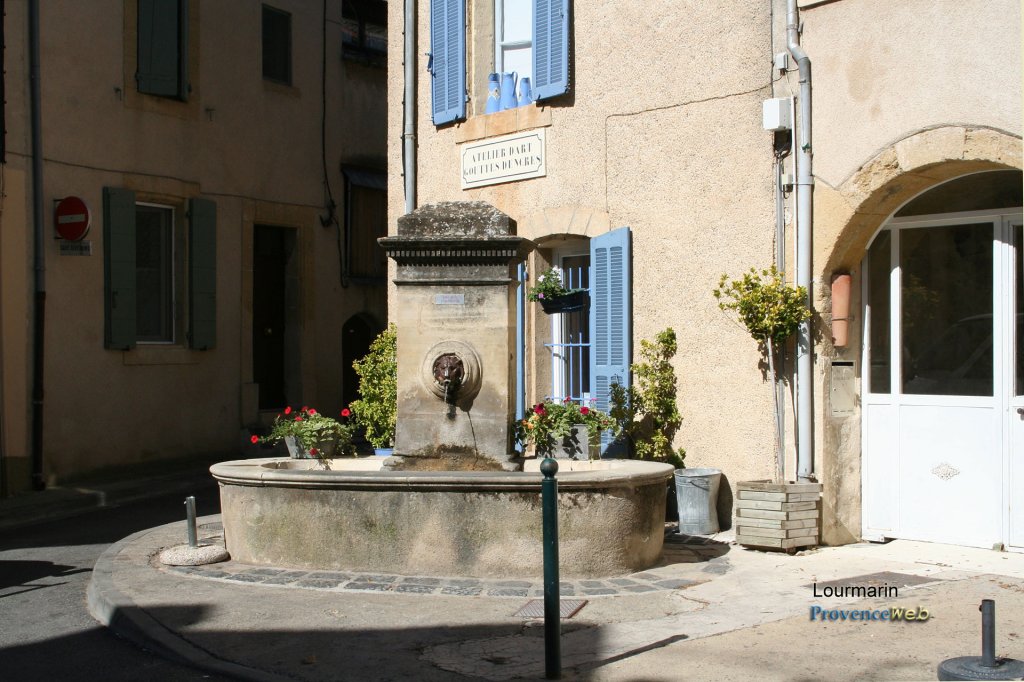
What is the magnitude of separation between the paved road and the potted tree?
13.1ft

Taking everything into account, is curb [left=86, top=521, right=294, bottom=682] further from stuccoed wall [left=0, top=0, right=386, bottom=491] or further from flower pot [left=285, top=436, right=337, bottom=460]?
stuccoed wall [left=0, top=0, right=386, bottom=491]

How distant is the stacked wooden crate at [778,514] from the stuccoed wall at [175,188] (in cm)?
771

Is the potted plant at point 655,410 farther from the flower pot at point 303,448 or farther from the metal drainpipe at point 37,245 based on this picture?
the metal drainpipe at point 37,245

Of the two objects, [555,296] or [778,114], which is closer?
[778,114]

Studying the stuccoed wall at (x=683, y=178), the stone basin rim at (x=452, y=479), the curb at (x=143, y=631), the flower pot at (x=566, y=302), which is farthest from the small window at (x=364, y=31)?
the curb at (x=143, y=631)

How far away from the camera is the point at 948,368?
782 centimetres

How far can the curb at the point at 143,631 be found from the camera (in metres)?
5.04

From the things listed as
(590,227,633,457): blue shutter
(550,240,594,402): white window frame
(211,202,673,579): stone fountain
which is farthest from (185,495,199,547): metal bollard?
(550,240,594,402): white window frame

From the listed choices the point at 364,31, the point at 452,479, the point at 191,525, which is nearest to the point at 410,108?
the point at 191,525

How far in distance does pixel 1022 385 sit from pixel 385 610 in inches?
182

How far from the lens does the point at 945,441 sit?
25.6 ft

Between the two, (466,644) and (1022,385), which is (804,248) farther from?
(466,644)

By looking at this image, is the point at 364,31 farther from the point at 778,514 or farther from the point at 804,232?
the point at 778,514

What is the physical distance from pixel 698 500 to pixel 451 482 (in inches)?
105
